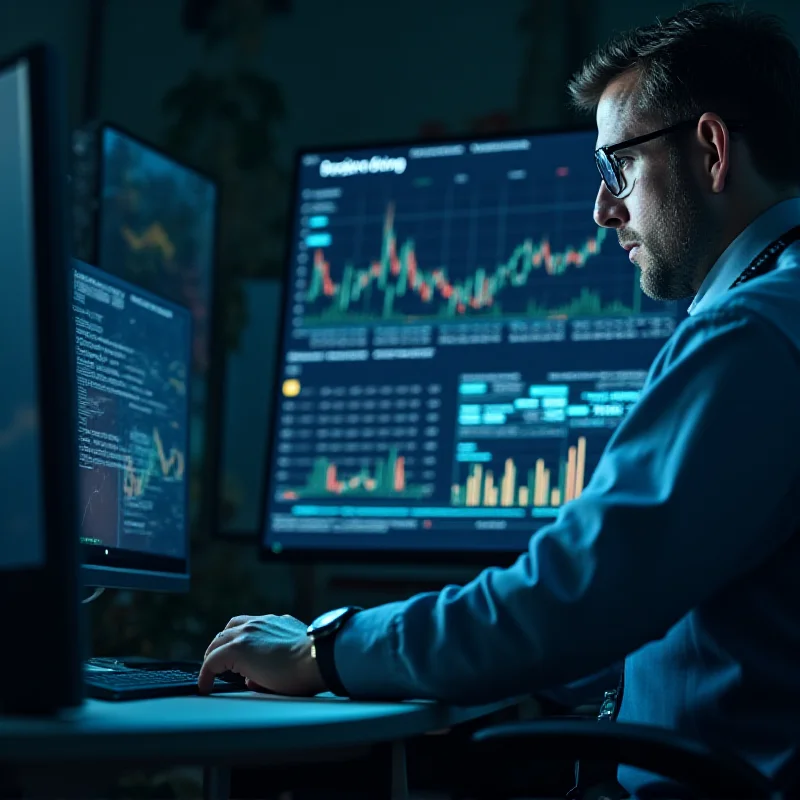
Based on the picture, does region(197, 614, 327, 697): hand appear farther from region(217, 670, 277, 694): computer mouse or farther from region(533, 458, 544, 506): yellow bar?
region(533, 458, 544, 506): yellow bar

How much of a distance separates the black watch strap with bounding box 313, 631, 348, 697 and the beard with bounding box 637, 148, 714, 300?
61 cm

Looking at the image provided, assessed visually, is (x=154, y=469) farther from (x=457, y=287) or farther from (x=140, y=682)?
(x=457, y=287)

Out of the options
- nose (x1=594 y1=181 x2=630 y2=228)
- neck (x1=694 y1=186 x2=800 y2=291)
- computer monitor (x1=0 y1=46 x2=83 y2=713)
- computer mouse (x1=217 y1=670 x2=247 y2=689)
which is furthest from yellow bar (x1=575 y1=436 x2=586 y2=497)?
computer monitor (x1=0 y1=46 x2=83 y2=713)

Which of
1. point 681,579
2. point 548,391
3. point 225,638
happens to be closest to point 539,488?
point 548,391

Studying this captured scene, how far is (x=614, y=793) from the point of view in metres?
1.37

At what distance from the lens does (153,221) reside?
2180 mm

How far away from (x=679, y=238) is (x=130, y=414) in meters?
0.81

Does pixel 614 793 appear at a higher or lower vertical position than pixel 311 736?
lower

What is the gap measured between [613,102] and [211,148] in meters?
2.76

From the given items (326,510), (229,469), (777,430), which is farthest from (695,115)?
(229,469)

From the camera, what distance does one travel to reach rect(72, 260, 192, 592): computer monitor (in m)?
1.53

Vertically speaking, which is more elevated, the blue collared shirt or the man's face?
the man's face

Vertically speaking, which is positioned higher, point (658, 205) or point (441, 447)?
point (658, 205)

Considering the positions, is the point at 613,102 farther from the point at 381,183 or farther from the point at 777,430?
the point at 381,183
